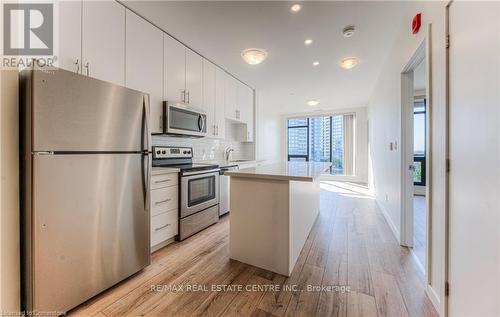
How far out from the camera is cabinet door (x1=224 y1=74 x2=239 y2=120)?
13.2 ft

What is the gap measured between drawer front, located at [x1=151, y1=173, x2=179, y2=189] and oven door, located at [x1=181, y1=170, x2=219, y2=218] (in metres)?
0.10

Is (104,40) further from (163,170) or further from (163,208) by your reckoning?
(163,208)

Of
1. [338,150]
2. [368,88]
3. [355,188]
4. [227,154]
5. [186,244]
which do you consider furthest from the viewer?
[338,150]

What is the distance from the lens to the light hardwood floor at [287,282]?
1504 mm

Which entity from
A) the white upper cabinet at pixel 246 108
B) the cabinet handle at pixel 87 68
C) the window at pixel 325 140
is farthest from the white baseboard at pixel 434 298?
the window at pixel 325 140

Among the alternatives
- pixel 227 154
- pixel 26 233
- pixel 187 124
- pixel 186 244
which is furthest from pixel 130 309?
pixel 227 154

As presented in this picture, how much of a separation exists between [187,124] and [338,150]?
6069 mm

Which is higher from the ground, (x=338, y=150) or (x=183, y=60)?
(x=183, y=60)

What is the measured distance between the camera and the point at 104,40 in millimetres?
2045

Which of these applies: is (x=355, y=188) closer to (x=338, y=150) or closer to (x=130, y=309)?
(x=338, y=150)

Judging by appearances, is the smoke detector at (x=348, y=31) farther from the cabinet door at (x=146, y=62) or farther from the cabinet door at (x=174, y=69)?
the cabinet door at (x=146, y=62)

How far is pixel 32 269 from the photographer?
132 centimetres

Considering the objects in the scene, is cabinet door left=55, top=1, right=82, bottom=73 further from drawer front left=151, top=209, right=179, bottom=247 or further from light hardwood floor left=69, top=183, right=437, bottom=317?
light hardwood floor left=69, top=183, right=437, bottom=317

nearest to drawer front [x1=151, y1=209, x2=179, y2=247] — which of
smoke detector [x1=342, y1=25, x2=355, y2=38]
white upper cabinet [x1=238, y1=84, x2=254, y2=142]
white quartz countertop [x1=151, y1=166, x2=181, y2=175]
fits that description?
white quartz countertop [x1=151, y1=166, x2=181, y2=175]
